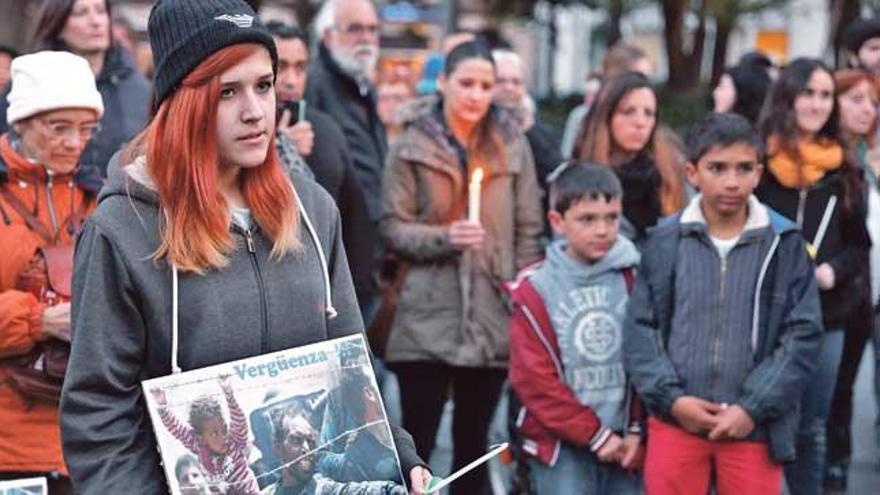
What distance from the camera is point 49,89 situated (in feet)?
13.5

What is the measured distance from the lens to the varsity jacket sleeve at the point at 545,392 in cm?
479

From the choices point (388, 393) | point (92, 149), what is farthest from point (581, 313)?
point (388, 393)

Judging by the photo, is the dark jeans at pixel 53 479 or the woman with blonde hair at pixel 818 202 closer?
the dark jeans at pixel 53 479

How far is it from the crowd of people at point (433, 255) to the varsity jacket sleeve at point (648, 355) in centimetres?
1

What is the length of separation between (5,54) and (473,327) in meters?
2.99

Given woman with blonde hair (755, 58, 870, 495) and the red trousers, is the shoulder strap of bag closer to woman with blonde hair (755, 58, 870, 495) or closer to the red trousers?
the red trousers

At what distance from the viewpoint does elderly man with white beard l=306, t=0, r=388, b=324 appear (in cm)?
609

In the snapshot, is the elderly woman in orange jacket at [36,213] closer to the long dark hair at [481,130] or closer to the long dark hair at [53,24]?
the long dark hair at [53,24]

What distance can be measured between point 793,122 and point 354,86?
6.63 ft

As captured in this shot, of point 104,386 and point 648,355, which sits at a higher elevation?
point 104,386

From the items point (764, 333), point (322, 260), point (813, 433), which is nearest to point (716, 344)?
point (764, 333)

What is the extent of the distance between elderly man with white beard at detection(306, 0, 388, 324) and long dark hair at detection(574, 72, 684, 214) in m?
0.97

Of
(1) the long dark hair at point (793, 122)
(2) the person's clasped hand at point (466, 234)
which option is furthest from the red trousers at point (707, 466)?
(1) the long dark hair at point (793, 122)

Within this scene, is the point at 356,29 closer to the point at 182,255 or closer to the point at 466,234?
the point at 466,234
